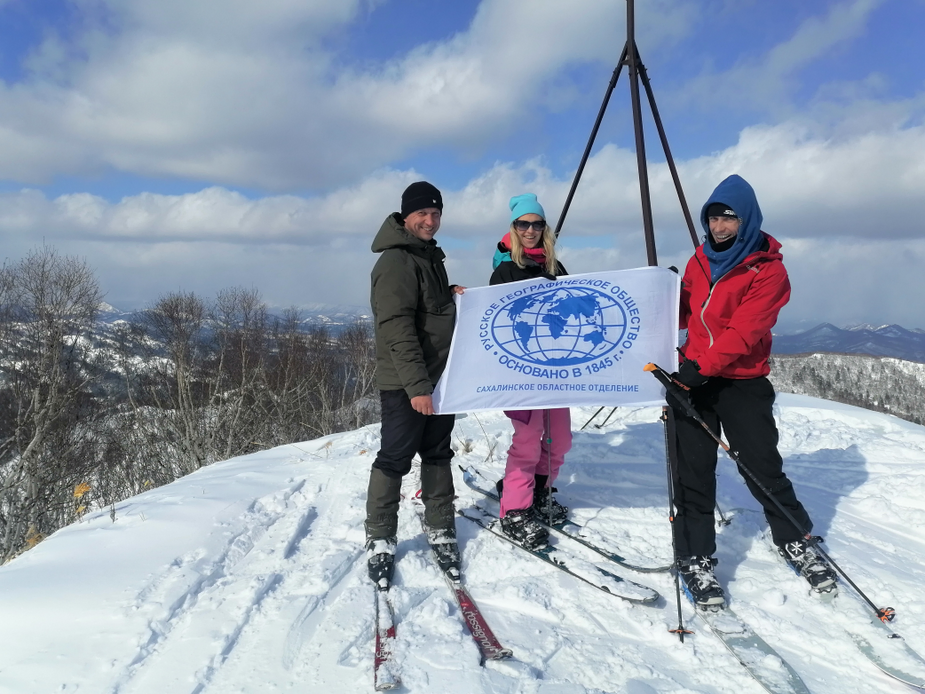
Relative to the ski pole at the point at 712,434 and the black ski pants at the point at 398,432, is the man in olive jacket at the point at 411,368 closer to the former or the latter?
the black ski pants at the point at 398,432

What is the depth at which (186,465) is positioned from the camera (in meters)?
27.5

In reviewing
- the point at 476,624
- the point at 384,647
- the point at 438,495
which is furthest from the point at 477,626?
the point at 438,495

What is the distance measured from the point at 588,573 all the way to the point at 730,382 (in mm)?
1437

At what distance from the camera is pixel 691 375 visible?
3094mm

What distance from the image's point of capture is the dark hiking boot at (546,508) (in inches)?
157

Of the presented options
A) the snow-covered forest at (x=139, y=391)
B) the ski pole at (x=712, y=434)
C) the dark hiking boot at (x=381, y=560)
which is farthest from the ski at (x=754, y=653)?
the snow-covered forest at (x=139, y=391)

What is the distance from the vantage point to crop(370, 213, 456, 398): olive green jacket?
10.4 feet

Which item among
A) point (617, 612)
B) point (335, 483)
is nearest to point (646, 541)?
point (617, 612)

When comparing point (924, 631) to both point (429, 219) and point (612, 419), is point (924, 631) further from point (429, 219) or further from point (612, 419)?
point (612, 419)

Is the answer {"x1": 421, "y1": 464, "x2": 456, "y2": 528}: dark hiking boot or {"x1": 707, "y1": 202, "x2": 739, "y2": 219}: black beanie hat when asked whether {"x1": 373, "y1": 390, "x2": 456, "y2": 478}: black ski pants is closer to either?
{"x1": 421, "y1": 464, "x2": 456, "y2": 528}: dark hiking boot

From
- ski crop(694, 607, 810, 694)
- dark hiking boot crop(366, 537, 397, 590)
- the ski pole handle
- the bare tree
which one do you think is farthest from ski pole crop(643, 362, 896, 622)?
the bare tree

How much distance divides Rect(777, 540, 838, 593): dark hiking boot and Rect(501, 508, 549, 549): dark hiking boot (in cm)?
147

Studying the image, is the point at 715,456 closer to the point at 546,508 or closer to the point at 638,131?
the point at 546,508

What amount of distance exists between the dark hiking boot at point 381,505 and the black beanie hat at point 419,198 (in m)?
1.66
